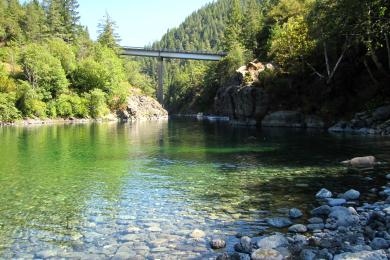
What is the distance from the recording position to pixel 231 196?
15367mm

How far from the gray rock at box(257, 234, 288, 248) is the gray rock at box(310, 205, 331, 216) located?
2903mm

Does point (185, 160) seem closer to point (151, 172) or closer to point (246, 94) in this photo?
point (151, 172)

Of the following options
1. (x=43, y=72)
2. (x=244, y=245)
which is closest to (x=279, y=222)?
(x=244, y=245)

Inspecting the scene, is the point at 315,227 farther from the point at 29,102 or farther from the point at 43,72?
the point at 43,72

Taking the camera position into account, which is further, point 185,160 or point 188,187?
point 185,160

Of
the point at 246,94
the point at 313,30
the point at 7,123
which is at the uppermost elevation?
the point at 313,30

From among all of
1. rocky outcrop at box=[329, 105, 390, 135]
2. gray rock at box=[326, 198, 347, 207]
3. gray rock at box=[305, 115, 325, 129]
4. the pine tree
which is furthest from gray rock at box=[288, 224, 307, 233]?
the pine tree

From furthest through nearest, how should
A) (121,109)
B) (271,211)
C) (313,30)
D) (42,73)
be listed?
(121,109) < (42,73) < (313,30) < (271,211)

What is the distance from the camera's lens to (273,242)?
9.59 m

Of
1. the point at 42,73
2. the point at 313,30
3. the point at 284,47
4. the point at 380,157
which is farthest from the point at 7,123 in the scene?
the point at 380,157

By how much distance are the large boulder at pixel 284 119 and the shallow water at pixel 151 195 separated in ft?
86.6

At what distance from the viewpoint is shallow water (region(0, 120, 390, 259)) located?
10422 mm

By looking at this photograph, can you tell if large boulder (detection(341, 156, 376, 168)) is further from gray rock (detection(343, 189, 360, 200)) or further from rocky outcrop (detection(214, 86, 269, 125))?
rocky outcrop (detection(214, 86, 269, 125))

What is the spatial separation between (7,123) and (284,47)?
168 feet
